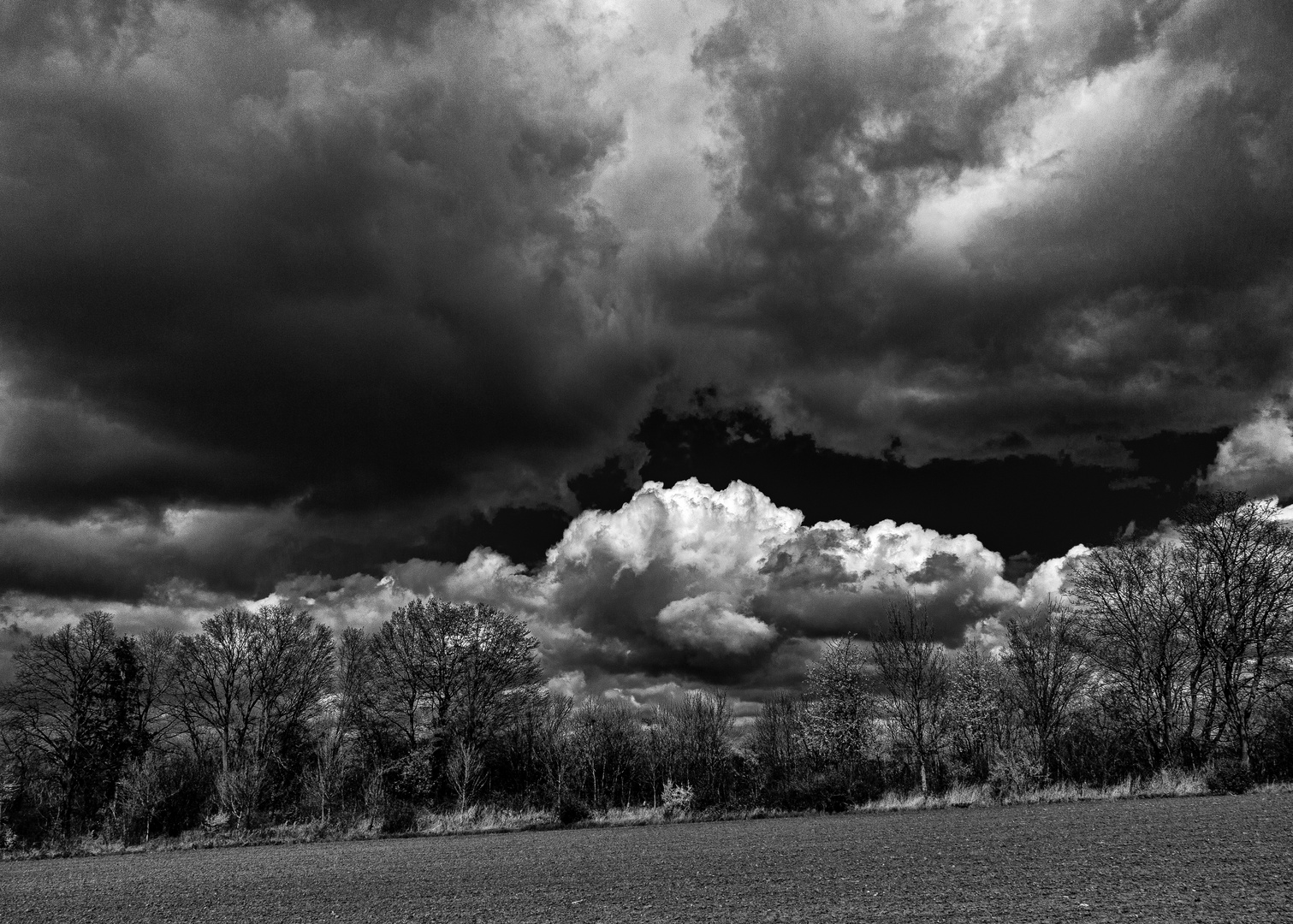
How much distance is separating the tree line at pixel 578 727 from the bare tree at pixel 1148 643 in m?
0.11

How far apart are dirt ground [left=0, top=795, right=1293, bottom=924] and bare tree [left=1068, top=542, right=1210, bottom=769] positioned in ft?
56.9

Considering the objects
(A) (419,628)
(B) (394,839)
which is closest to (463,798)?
(B) (394,839)

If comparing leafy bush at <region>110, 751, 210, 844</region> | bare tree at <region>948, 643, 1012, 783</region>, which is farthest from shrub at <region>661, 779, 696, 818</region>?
leafy bush at <region>110, 751, 210, 844</region>

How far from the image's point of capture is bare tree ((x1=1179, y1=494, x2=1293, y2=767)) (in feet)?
147

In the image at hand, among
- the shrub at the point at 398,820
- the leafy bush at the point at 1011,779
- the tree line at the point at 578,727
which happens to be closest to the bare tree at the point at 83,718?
the tree line at the point at 578,727

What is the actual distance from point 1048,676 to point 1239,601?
434 inches

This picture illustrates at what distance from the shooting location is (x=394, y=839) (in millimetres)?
39844

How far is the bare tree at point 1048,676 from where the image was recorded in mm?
51500

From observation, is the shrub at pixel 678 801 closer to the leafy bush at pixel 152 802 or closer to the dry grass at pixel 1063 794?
the dry grass at pixel 1063 794

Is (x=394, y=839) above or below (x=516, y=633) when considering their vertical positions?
below

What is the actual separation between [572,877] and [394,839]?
2423cm

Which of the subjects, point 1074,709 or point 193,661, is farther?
point 193,661

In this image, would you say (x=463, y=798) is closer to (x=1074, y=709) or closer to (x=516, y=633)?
(x=516, y=633)

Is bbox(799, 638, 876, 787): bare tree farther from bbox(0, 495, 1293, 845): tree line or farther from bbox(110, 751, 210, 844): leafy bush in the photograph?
bbox(110, 751, 210, 844): leafy bush
